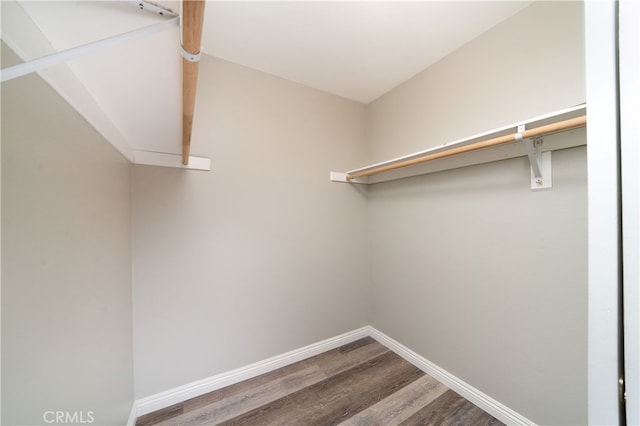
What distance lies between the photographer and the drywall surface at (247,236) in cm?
137

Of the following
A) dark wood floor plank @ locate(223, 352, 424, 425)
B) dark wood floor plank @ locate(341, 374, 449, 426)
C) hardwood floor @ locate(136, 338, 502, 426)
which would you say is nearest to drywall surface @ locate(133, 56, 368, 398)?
hardwood floor @ locate(136, 338, 502, 426)

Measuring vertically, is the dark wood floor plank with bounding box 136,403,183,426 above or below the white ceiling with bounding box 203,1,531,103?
below

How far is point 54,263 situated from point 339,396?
1.60m

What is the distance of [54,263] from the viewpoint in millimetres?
608

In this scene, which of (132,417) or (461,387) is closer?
(132,417)

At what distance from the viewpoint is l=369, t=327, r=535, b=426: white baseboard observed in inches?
48.7

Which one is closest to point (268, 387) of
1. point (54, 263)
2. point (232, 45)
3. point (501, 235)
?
point (54, 263)

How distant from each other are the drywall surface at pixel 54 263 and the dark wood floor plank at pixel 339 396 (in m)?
0.80

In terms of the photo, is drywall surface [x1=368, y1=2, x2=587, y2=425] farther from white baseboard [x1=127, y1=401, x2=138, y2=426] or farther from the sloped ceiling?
white baseboard [x1=127, y1=401, x2=138, y2=426]

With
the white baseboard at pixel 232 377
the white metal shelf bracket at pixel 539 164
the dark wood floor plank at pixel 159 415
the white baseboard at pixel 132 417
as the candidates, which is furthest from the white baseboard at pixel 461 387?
the white baseboard at pixel 132 417

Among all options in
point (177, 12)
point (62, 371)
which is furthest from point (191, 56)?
point (62, 371)

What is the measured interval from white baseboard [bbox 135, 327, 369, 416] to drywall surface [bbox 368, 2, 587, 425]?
0.62 m

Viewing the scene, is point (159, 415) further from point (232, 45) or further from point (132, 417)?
point (232, 45)

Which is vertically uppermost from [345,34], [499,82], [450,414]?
[345,34]
